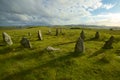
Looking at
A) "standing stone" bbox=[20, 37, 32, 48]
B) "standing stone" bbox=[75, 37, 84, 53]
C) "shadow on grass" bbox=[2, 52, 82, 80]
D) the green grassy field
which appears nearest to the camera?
"shadow on grass" bbox=[2, 52, 82, 80]

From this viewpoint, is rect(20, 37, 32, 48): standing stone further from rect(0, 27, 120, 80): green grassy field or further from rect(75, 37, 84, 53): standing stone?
rect(75, 37, 84, 53): standing stone

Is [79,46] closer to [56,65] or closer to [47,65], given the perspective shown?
[56,65]

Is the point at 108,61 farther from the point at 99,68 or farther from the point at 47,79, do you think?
the point at 47,79

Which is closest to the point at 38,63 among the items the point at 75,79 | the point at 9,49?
the point at 75,79

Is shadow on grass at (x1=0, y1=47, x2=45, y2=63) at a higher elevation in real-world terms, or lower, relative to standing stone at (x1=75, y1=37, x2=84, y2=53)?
lower

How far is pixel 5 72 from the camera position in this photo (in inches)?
1070

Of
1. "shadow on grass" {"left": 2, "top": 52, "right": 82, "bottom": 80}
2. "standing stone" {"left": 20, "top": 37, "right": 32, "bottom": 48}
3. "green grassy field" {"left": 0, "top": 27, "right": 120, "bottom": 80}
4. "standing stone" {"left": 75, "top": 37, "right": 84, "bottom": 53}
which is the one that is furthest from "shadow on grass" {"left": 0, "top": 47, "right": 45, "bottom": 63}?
"standing stone" {"left": 75, "top": 37, "right": 84, "bottom": 53}

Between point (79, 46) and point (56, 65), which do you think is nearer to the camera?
point (56, 65)

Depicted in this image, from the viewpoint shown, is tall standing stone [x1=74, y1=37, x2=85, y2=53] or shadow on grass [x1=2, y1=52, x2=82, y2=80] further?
tall standing stone [x1=74, y1=37, x2=85, y2=53]

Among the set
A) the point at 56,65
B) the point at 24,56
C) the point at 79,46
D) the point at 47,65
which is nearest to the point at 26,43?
the point at 24,56

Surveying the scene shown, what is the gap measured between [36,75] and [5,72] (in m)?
6.11

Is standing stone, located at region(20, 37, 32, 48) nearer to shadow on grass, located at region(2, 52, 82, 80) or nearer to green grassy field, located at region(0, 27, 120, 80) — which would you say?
green grassy field, located at region(0, 27, 120, 80)

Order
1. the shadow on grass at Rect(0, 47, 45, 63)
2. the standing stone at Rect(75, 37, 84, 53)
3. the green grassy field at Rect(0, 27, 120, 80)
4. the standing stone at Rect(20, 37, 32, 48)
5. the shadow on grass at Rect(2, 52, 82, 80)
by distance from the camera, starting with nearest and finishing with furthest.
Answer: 1. the shadow on grass at Rect(2, 52, 82, 80)
2. the green grassy field at Rect(0, 27, 120, 80)
3. the shadow on grass at Rect(0, 47, 45, 63)
4. the standing stone at Rect(75, 37, 84, 53)
5. the standing stone at Rect(20, 37, 32, 48)

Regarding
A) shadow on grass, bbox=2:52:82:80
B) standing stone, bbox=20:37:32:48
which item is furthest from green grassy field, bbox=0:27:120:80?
standing stone, bbox=20:37:32:48
